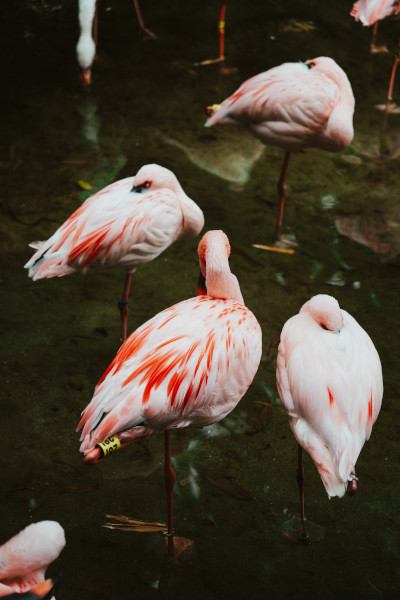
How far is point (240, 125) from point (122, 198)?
1.18m

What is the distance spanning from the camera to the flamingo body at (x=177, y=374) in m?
2.67

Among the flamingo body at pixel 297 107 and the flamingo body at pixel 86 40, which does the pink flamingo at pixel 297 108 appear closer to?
the flamingo body at pixel 297 107

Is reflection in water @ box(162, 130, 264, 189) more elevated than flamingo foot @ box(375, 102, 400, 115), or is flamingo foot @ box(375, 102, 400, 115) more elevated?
flamingo foot @ box(375, 102, 400, 115)

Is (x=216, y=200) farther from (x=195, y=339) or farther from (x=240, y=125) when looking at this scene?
(x=195, y=339)

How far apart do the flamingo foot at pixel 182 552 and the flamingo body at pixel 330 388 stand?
2.10ft

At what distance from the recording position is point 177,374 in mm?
2738

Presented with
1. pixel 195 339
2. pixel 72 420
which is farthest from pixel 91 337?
pixel 195 339

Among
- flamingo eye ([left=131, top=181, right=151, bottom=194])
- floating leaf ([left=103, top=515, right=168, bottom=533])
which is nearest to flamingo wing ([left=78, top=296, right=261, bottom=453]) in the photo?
floating leaf ([left=103, top=515, right=168, bottom=533])

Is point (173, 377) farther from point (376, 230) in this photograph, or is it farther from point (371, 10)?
point (371, 10)

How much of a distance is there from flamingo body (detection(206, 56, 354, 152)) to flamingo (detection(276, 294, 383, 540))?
157 centimetres

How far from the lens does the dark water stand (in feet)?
9.69

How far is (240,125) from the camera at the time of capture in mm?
4449

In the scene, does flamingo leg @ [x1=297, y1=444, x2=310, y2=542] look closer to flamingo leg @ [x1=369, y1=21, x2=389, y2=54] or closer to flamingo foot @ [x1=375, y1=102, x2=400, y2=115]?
flamingo foot @ [x1=375, y1=102, x2=400, y2=115]

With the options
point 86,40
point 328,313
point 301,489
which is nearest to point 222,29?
point 86,40
